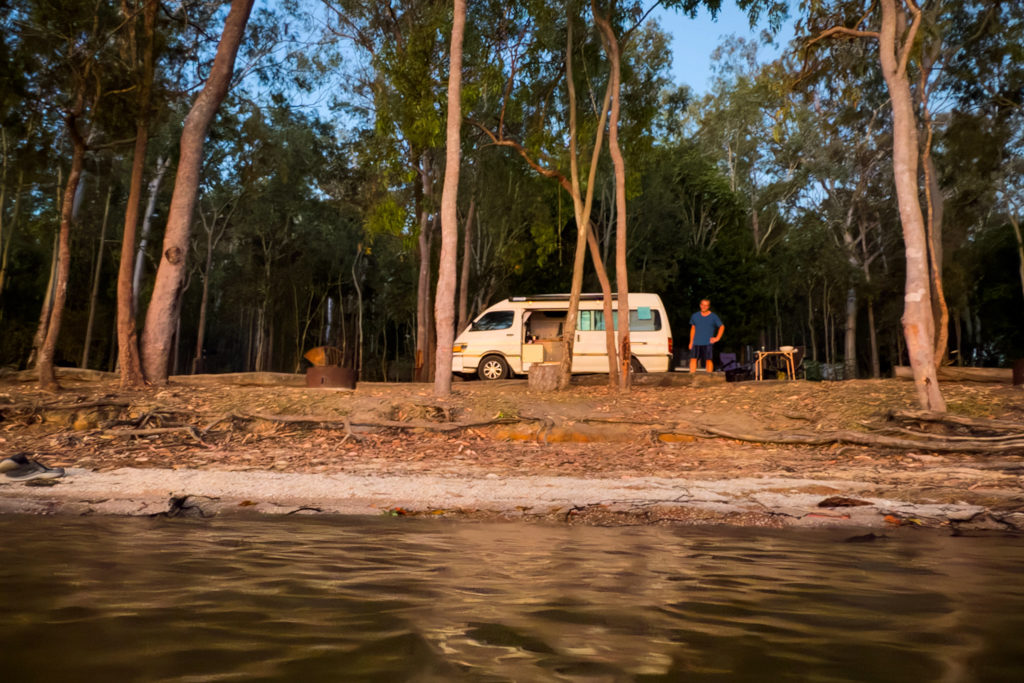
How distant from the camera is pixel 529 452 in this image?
9.64 metres

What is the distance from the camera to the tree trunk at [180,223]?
1320 centimetres

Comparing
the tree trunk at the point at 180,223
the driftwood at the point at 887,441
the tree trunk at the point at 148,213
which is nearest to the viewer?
the driftwood at the point at 887,441

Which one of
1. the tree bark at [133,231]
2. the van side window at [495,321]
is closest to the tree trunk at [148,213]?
the tree bark at [133,231]

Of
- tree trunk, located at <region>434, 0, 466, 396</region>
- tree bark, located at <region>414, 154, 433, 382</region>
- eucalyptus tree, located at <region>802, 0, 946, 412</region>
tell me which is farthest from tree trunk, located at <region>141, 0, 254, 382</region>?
eucalyptus tree, located at <region>802, 0, 946, 412</region>

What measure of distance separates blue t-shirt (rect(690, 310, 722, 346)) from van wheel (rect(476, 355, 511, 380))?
4.63 meters

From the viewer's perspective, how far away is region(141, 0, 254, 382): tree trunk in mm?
13195

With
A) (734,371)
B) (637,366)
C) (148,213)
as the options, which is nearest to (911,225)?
(734,371)

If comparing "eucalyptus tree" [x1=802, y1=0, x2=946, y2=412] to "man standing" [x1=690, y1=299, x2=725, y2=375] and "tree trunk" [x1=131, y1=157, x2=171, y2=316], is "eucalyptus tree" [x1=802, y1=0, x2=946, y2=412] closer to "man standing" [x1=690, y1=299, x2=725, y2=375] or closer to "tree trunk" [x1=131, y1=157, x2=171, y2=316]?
"man standing" [x1=690, y1=299, x2=725, y2=375]

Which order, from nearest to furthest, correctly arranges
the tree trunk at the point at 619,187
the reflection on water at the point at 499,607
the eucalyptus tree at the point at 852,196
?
the reflection on water at the point at 499,607 → the tree trunk at the point at 619,187 → the eucalyptus tree at the point at 852,196

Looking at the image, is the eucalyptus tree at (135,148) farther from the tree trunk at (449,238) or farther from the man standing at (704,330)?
the man standing at (704,330)

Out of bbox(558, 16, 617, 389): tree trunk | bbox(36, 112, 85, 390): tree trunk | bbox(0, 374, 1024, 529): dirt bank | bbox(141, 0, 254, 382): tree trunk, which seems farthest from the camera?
bbox(558, 16, 617, 389): tree trunk

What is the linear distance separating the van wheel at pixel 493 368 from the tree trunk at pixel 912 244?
987cm

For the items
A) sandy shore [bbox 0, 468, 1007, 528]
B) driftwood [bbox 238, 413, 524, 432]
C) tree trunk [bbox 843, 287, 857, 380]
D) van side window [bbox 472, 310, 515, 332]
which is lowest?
sandy shore [bbox 0, 468, 1007, 528]

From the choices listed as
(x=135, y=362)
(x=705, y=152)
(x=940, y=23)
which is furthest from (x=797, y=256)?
(x=135, y=362)
